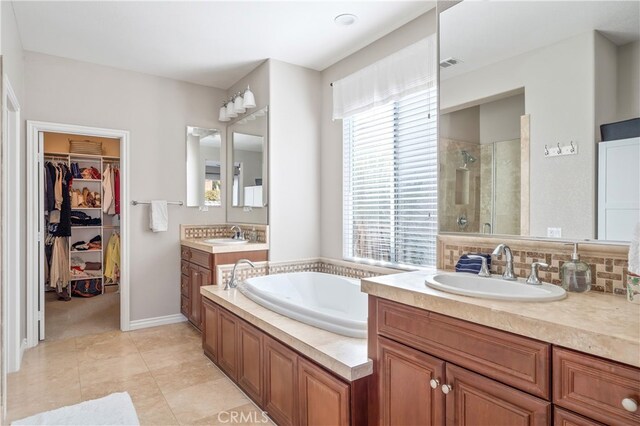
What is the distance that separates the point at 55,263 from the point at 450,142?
5428 mm

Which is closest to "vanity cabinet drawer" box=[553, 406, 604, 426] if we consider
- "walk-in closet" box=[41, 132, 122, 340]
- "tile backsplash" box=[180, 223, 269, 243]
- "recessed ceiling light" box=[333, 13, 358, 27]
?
"recessed ceiling light" box=[333, 13, 358, 27]

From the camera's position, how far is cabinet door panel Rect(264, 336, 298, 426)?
1.91 metres

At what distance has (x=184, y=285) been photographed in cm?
399

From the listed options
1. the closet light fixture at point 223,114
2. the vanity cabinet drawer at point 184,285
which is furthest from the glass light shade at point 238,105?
the vanity cabinet drawer at point 184,285

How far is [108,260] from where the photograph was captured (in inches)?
220

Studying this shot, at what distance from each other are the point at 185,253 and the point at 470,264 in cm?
307

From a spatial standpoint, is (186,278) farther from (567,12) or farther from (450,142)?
(567,12)

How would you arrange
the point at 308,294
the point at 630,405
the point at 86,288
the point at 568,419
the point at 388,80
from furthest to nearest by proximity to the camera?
1. the point at 86,288
2. the point at 308,294
3. the point at 388,80
4. the point at 568,419
5. the point at 630,405

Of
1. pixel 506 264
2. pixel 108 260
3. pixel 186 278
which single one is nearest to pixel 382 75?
pixel 506 264

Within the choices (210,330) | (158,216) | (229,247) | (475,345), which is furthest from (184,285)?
(475,345)

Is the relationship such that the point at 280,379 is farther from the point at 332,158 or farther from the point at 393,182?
the point at 332,158

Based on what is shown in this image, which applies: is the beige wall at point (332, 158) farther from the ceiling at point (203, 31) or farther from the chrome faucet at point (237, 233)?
the chrome faucet at point (237, 233)

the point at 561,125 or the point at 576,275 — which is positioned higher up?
the point at 561,125

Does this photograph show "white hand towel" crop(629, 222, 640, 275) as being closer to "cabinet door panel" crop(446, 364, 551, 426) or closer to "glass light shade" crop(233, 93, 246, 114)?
"cabinet door panel" crop(446, 364, 551, 426)
